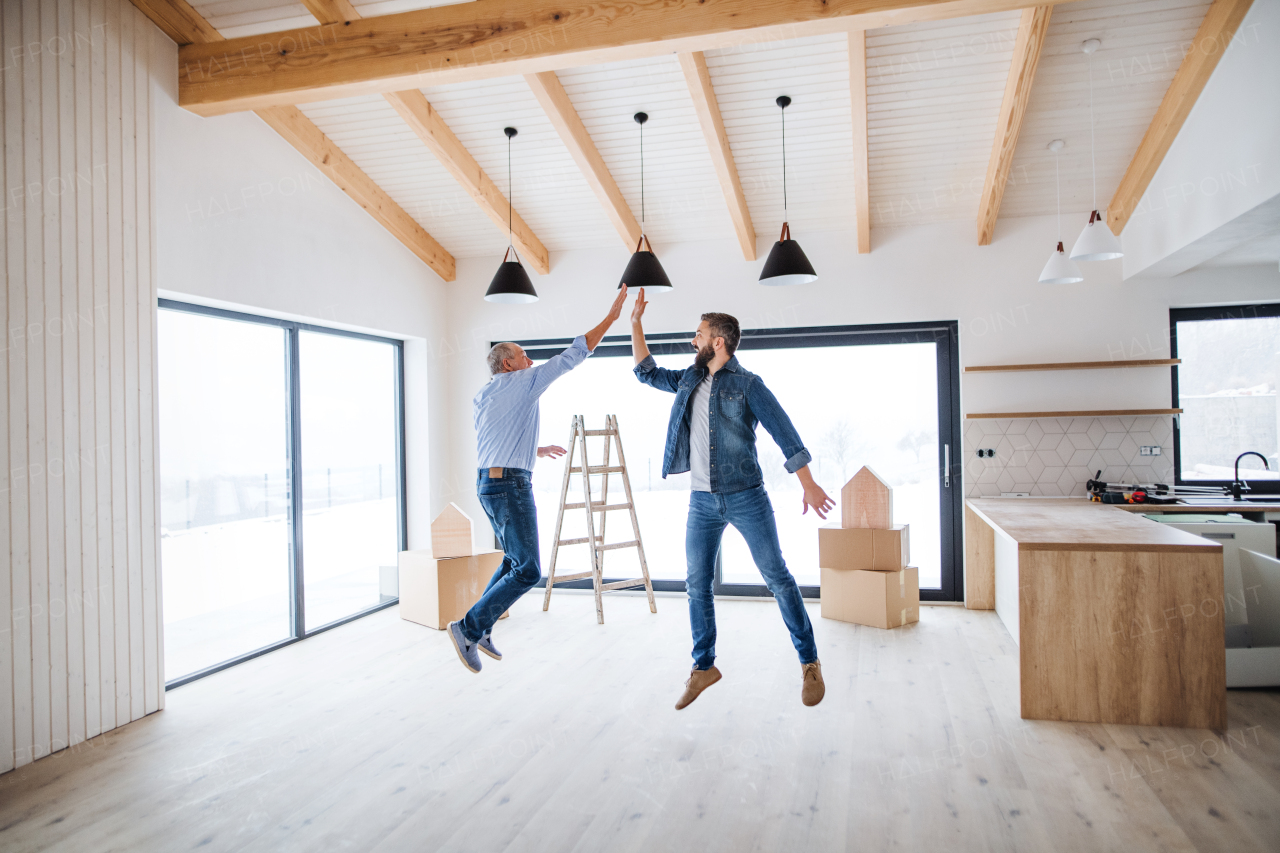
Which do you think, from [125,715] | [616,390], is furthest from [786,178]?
[125,715]

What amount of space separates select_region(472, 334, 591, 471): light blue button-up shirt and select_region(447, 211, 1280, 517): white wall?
2.07 m

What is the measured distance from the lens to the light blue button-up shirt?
136 inches

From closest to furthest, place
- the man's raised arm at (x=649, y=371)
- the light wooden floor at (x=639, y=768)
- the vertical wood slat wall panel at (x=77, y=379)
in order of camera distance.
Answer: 1. the light wooden floor at (x=639, y=768)
2. the vertical wood slat wall panel at (x=77, y=379)
3. the man's raised arm at (x=649, y=371)

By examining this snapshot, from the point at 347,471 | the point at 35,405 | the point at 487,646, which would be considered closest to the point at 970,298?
the point at 487,646

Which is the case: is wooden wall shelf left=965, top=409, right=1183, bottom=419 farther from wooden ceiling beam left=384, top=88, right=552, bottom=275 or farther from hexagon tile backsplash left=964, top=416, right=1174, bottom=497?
wooden ceiling beam left=384, top=88, right=552, bottom=275

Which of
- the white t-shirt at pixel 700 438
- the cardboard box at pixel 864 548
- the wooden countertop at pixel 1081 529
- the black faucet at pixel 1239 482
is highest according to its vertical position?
the white t-shirt at pixel 700 438

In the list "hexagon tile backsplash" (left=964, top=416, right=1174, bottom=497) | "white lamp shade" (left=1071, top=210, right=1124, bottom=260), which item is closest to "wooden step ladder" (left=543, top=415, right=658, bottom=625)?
"hexagon tile backsplash" (left=964, top=416, right=1174, bottom=497)

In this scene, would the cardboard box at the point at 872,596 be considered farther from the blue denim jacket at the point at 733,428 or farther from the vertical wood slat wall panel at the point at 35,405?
the vertical wood slat wall panel at the point at 35,405

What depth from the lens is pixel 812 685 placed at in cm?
303

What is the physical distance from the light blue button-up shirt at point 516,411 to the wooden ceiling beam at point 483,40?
1.27m

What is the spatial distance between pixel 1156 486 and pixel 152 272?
18.2 ft

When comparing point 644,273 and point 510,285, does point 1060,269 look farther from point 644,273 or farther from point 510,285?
point 510,285

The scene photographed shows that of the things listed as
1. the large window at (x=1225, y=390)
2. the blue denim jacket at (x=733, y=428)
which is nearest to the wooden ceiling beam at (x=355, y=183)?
the blue denim jacket at (x=733, y=428)

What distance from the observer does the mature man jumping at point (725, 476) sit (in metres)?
2.92
